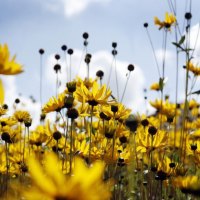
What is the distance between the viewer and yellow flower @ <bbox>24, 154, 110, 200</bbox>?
585 mm

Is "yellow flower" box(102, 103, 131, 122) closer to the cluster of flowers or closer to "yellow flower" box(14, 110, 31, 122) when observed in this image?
the cluster of flowers

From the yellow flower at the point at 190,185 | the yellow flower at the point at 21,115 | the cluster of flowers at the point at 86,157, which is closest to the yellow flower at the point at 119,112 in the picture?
the cluster of flowers at the point at 86,157

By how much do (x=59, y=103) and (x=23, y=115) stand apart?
0.75 m

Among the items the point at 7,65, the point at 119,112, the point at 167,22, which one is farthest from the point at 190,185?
the point at 167,22

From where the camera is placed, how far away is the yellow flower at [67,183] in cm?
59

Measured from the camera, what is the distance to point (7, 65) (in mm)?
1097

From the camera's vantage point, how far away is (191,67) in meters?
3.92

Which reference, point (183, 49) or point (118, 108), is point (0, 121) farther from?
point (183, 49)

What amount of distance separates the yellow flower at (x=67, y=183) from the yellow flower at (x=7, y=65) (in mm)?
540

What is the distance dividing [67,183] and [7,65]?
56 centimetres

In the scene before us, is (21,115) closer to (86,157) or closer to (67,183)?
(86,157)

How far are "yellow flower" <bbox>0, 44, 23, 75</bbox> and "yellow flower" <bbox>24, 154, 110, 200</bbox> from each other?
0.54 meters

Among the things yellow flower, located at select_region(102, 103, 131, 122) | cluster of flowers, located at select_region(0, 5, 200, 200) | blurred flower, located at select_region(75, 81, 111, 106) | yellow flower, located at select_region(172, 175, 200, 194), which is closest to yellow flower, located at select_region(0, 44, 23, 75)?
cluster of flowers, located at select_region(0, 5, 200, 200)

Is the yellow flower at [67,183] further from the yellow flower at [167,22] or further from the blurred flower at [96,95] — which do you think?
the yellow flower at [167,22]
